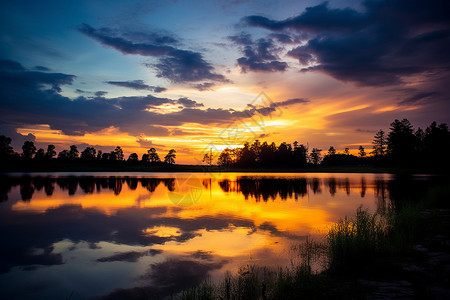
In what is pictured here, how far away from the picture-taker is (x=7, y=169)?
132 metres

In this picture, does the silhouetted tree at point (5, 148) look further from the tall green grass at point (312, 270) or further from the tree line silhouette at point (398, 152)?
the tall green grass at point (312, 270)

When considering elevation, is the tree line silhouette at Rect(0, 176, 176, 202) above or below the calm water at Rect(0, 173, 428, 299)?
above

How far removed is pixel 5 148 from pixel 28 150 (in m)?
34.4

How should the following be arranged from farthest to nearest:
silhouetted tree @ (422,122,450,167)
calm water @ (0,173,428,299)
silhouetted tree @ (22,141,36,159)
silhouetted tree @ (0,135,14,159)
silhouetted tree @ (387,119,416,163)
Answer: silhouetted tree @ (22,141,36,159), silhouetted tree @ (0,135,14,159), silhouetted tree @ (387,119,416,163), silhouetted tree @ (422,122,450,167), calm water @ (0,173,428,299)

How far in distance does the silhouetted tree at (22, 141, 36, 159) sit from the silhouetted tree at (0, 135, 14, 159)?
30.7m

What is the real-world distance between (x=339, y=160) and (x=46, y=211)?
18090 centimetres

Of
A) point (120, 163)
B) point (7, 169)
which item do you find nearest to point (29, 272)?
point (7, 169)

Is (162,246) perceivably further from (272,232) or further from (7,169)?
(7,169)

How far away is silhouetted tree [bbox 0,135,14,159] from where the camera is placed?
484ft

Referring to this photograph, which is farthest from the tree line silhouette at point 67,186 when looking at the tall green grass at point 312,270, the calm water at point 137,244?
the tall green grass at point 312,270

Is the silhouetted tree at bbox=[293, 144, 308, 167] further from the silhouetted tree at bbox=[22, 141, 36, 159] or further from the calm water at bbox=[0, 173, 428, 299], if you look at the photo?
the silhouetted tree at bbox=[22, 141, 36, 159]

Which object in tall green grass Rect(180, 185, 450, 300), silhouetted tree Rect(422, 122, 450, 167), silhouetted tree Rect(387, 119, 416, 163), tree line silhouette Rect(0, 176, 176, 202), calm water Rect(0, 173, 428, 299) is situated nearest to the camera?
tall green grass Rect(180, 185, 450, 300)

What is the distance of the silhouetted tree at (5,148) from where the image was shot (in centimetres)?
14743

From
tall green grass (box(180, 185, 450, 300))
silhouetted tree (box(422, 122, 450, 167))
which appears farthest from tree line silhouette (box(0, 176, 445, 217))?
silhouetted tree (box(422, 122, 450, 167))
